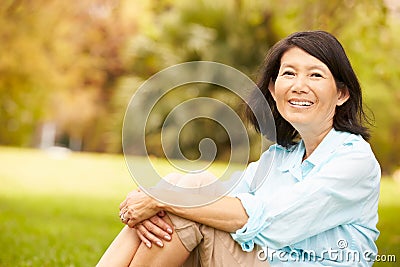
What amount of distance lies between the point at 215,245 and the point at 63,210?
5.13m

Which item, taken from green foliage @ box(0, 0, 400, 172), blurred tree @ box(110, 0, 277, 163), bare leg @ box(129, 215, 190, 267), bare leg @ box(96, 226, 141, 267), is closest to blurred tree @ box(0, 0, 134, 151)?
green foliage @ box(0, 0, 400, 172)

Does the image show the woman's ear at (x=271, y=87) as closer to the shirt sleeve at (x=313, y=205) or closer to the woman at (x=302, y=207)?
the woman at (x=302, y=207)

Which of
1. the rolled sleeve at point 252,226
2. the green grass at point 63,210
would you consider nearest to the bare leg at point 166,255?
the rolled sleeve at point 252,226

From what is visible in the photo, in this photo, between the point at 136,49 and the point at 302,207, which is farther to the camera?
the point at 136,49

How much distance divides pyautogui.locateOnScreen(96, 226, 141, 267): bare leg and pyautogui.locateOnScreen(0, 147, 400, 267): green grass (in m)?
1.55

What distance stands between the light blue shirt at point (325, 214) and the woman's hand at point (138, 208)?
0.30 meters

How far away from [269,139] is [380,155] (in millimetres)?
11016

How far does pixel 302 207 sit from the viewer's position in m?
2.09

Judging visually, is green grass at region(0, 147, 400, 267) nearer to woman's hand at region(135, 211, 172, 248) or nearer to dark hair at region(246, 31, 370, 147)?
woman's hand at region(135, 211, 172, 248)

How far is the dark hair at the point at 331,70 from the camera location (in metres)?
2.26

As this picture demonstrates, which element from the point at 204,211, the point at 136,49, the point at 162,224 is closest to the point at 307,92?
the point at 204,211

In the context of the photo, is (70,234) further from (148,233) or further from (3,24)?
(3,24)

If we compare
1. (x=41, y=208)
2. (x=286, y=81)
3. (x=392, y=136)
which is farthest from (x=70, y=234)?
(x=392, y=136)

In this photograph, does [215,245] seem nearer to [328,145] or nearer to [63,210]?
[328,145]
